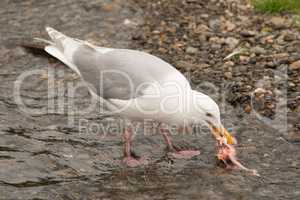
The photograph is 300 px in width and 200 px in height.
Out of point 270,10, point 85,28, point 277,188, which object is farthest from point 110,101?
point 270,10

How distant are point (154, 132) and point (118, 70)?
98cm

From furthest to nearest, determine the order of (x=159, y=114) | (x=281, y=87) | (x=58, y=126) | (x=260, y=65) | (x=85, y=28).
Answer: (x=85, y=28) < (x=260, y=65) < (x=281, y=87) < (x=58, y=126) < (x=159, y=114)

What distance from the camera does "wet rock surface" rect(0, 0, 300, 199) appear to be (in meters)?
5.38

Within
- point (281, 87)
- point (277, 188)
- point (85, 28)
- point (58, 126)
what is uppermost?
point (85, 28)

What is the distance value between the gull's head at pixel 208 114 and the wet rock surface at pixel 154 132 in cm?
33

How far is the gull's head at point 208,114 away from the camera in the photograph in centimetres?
554

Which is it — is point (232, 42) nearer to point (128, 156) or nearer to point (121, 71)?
point (121, 71)

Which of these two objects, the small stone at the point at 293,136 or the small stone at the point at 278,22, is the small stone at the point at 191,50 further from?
A: the small stone at the point at 293,136

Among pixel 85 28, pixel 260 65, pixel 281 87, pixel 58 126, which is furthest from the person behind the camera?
pixel 85 28

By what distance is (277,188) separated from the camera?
5289mm

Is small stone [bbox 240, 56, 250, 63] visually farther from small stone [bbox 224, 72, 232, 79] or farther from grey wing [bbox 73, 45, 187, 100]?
grey wing [bbox 73, 45, 187, 100]

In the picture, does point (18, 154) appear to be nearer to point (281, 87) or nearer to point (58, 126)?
point (58, 126)

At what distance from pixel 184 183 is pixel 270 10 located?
4.32 m

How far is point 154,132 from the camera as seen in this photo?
6562mm
